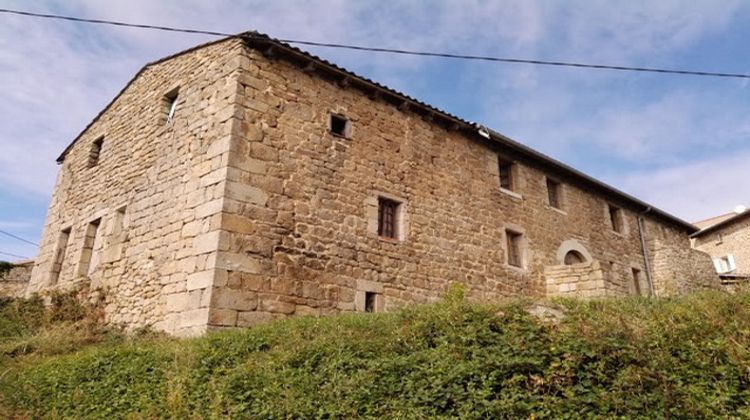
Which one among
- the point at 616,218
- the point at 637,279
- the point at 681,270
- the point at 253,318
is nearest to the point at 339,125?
the point at 253,318

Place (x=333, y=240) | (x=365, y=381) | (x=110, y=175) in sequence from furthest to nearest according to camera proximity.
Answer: (x=110, y=175)
(x=333, y=240)
(x=365, y=381)

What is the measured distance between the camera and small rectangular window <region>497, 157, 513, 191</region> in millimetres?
12430

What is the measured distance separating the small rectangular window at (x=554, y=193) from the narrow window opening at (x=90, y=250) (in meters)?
10.6

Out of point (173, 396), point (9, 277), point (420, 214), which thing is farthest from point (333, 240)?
point (9, 277)

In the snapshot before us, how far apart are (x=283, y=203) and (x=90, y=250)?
493 cm

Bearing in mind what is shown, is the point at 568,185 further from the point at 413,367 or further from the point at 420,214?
the point at 413,367

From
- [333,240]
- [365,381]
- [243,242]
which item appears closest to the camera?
[365,381]

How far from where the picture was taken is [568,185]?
13875 mm

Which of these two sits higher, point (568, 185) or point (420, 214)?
point (568, 185)

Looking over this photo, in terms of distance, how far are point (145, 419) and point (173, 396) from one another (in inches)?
12.7

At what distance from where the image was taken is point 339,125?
952 centimetres

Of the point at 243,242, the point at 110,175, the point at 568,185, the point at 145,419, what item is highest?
the point at 568,185

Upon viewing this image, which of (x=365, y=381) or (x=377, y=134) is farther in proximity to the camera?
(x=377, y=134)

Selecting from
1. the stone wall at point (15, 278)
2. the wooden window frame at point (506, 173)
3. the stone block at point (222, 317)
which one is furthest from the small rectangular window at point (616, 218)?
the stone wall at point (15, 278)
